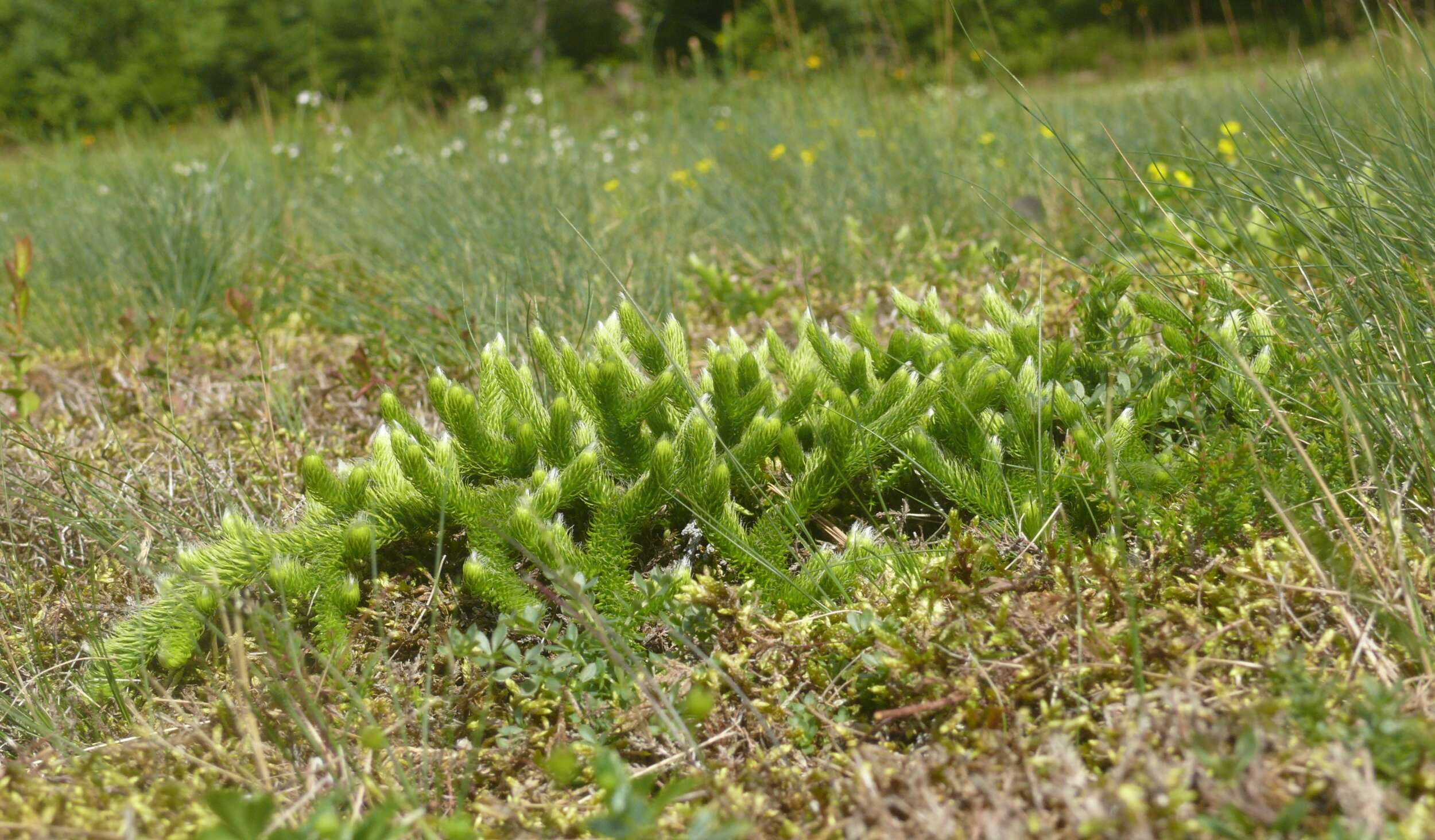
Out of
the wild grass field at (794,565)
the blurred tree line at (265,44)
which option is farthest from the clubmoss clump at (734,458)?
the blurred tree line at (265,44)

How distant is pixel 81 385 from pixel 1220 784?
392 cm

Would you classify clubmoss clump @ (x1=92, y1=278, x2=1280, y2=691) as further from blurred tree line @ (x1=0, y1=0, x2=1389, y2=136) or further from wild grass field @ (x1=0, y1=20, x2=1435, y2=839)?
blurred tree line @ (x1=0, y1=0, x2=1389, y2=136)

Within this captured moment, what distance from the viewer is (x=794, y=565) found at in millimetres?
2236

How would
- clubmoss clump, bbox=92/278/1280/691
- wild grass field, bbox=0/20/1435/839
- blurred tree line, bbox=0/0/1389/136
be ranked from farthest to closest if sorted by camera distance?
blurred tree line, bbox=0/0/1389/136
clubmoss clump, bbox=92/278/1280/691
wild grass field, bbox=0/20/1435/839

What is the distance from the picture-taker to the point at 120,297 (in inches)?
172

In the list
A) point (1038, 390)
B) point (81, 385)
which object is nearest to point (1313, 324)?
point (1038, 390)

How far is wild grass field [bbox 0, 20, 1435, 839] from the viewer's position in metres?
1.51

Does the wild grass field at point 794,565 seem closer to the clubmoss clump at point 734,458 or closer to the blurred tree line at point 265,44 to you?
the clubmoss clump at point 734,458

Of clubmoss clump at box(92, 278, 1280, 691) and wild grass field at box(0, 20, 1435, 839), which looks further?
clubmoss clump at box(92, 278, 1280, 691)

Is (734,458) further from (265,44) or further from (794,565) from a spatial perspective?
(265,44)

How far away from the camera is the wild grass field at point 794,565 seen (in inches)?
59.4

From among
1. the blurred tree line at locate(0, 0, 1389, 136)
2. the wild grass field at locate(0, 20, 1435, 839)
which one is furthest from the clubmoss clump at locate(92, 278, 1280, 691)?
the blurred tree line at locate(0, 0, 1389, 136)

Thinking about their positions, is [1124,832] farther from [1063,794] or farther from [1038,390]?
[1038,390]

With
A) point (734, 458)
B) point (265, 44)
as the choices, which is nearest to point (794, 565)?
point (734, 458)
